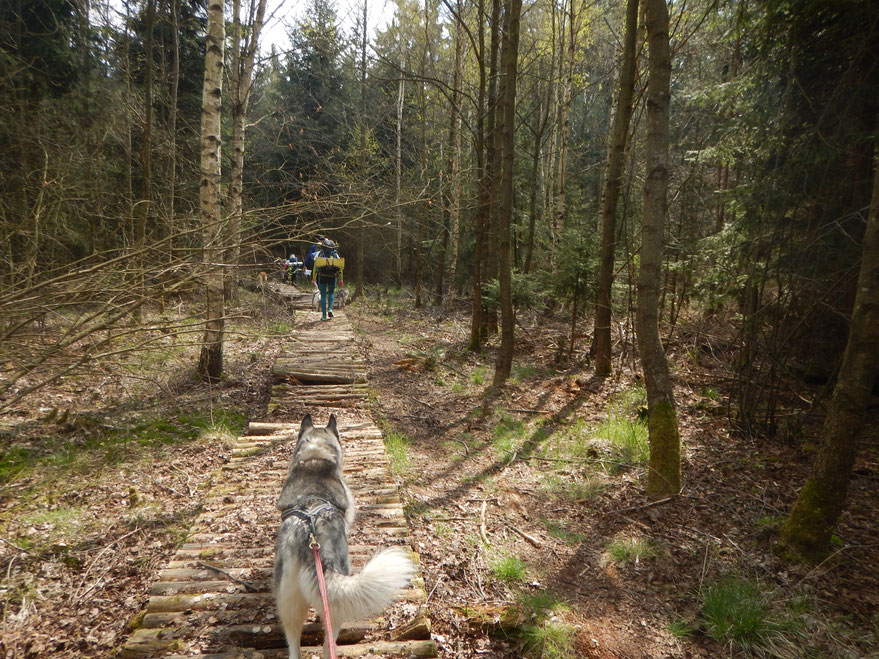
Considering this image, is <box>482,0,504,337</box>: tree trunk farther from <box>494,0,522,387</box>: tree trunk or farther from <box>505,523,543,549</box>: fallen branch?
<box>505,523,543,549</box>: fallen branch

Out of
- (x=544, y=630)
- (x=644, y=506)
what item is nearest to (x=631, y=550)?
(x=644, y=506)

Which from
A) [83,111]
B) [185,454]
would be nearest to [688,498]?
[185,454]

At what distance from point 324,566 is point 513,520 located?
10.0 feet

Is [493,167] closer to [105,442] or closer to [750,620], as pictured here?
[105,442]

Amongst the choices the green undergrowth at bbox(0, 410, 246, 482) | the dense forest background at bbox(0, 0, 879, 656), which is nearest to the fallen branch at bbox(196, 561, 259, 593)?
the dense forest background at bbox(0, 0, 879, 656)

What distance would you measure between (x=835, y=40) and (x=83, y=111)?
16539 mm

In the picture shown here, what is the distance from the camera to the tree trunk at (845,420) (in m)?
3.96

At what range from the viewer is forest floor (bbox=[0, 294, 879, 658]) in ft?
11.3

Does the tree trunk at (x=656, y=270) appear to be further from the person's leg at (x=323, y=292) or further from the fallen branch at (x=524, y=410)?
the person's leg at (x=323, y=292)

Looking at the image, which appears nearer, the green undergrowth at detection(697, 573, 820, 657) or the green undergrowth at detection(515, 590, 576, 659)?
the green undergrowth at detection(515, 590, 576, 659)

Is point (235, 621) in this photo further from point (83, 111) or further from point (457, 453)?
point (83, 111)

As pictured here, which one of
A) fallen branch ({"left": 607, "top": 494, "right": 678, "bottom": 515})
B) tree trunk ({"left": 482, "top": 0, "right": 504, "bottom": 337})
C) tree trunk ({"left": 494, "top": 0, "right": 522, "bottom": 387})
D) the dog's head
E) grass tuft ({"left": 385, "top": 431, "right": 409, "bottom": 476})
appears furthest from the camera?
tree trunk ({"left": 482, "top": 0, "right": 504, "bottom": 337})

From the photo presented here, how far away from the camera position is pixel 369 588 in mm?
2467

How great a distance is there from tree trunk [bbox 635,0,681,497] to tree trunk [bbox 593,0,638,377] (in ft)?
11.6
